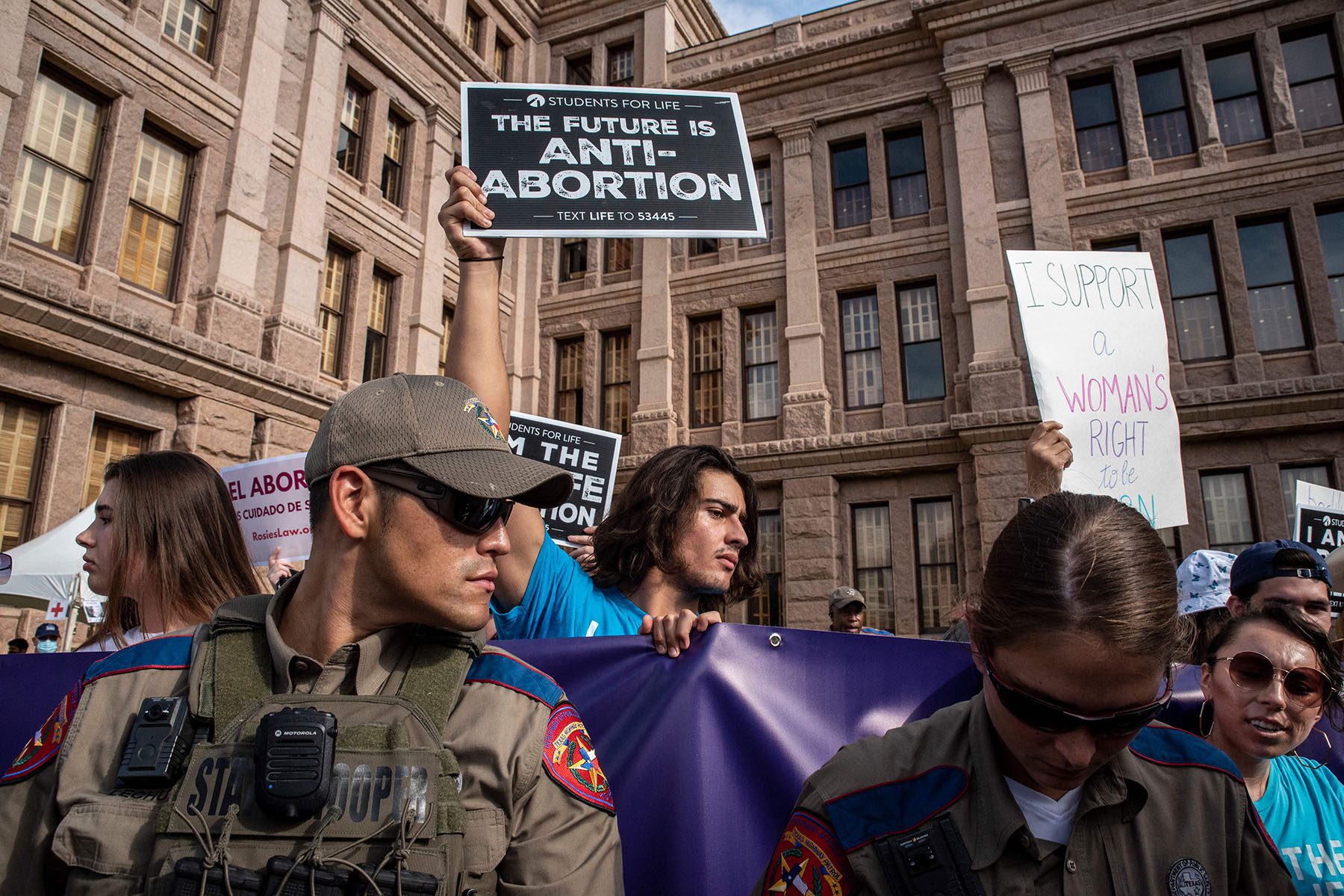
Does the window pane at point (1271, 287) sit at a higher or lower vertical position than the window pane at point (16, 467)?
higher

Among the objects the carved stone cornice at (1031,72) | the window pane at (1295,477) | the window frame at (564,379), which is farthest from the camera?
the window frame at (564,379)

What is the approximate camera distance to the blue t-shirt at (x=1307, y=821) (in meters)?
2.29

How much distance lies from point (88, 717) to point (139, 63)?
13.2 m

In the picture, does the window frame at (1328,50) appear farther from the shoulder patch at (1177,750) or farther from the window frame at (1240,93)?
the shoulder patch at (1177,750)

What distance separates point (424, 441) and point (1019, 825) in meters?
1.32

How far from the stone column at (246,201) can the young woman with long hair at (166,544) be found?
10.7m

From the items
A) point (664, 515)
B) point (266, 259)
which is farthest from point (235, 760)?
point (266, 259)

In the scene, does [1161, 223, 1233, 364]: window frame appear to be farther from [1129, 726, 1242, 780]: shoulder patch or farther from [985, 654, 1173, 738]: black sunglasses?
[985, 654, 1173, 738]: black sunglasses

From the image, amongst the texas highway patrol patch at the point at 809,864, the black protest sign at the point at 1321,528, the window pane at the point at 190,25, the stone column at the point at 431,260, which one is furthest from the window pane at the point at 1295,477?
the window pane at the point at 190,25

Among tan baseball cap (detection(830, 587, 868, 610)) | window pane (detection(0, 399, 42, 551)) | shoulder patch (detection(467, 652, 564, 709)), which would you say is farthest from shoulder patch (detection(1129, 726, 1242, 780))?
window pane (detection(0, 399, 42, 551))

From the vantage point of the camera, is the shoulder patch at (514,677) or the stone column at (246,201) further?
the stone column at (246,201)

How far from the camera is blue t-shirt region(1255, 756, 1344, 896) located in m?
2.29

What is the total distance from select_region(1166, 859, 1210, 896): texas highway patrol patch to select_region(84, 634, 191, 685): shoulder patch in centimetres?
189

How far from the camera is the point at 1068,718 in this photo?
1.52 m
